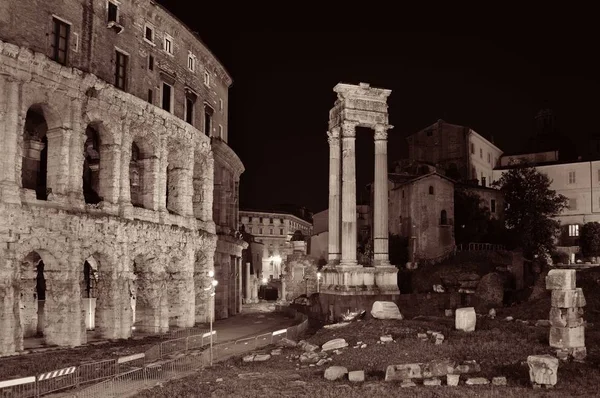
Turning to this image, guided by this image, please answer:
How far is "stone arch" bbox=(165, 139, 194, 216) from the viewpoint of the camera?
3625 cm

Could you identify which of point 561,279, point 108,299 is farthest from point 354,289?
point 561,279

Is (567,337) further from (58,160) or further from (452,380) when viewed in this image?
(58,160)

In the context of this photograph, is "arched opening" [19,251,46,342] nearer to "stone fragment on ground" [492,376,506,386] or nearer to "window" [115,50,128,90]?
"window" [115,50,128,90]

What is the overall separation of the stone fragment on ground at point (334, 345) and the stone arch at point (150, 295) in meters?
12.2

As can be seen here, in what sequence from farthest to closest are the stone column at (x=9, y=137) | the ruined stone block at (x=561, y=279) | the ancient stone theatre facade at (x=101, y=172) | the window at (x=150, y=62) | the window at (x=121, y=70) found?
the window at (x=150, y=62)
the window at (x=121, y=70)
the ancient stone theatre facade at (x=101, y=172)
the stone column at (x=9, y=137)
the ruined stone block at (x=561, y=279)

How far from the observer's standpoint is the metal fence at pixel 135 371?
17031 millimetres

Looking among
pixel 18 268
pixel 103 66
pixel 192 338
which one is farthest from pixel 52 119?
pixel 192 338

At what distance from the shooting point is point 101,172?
30469mm

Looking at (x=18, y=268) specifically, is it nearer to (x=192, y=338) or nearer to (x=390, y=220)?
(x=192, y=338)

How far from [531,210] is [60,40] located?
43.1 meters

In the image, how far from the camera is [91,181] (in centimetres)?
3566

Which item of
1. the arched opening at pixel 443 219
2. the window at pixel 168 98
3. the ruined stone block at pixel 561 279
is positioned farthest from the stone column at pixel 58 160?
the arched opening at pixel 443 219

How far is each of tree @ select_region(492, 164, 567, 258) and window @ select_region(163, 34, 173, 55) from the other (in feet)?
108

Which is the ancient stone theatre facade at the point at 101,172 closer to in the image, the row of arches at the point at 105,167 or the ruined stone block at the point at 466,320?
the row of arches at the point at 105,167
